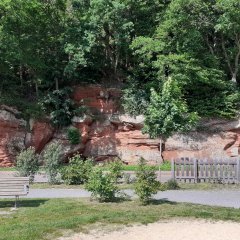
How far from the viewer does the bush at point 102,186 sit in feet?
41.7

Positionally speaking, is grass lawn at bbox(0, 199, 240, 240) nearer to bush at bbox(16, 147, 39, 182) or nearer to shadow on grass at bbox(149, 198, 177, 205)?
shadow on grass at bbox(149, 198, 177, 205)

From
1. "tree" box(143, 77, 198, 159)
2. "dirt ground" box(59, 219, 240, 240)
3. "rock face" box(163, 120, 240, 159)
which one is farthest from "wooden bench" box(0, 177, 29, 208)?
"rock face" box(163, 120, 240, 159)

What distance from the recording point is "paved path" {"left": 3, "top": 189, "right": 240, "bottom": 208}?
530 inches

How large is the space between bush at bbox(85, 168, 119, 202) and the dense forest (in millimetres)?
18733

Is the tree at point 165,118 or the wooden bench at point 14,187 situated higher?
the tree at point 165,118

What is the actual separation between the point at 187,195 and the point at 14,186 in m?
6.00

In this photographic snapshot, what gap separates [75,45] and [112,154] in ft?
29.3

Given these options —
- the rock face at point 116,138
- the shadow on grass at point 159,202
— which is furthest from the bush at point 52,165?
the rock face at point 116,138

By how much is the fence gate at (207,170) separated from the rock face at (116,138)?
12.6 metres

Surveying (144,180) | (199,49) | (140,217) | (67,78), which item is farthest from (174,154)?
(140,217)

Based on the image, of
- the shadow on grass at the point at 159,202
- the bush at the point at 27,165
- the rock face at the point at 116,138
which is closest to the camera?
the shadow on grass at the point at 159,202

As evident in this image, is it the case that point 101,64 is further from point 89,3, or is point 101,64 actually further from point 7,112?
point 7,112

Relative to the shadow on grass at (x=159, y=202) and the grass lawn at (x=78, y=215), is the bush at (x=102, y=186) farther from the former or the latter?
the shadow on grass at (x=159, y=202)

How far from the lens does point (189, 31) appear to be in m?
32.9
